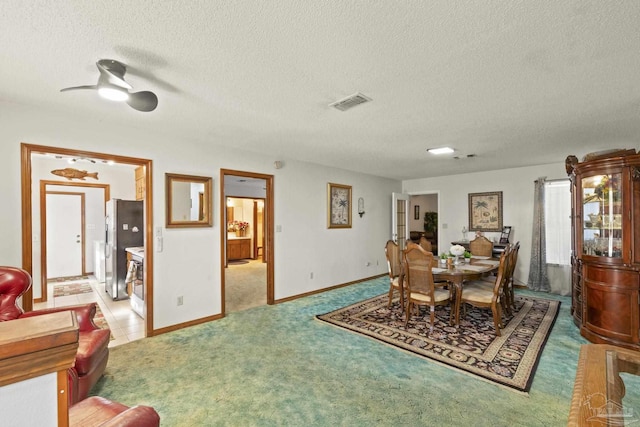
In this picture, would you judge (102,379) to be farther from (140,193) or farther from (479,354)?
(140,193)

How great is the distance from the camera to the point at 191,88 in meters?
2.32

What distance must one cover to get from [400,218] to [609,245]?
13.1 ft

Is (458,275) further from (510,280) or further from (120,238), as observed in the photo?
(120,238)

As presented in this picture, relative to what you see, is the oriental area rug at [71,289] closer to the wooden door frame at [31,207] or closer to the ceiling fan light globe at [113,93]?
the wooden door frame at [31,207]

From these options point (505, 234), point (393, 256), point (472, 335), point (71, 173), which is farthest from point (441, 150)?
point (71, 173)

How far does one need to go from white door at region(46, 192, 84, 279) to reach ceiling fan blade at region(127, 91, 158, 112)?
602cm

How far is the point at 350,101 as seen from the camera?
2.56 meters

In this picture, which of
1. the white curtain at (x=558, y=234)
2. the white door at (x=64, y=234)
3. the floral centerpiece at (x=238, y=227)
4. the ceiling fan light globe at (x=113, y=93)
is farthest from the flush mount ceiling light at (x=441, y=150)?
the white door at (x=64, y=234)

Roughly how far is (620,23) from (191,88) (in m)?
2.69

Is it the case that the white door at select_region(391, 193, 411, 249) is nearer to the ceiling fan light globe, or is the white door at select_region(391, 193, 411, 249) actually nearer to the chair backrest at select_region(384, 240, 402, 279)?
the chair backrest at select_region(384, 240, 402, 279)

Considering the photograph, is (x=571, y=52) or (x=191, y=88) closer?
(x=571, y=52)

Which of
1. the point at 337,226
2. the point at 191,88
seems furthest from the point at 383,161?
the point at 191,88

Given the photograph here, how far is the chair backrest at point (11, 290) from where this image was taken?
2139 millimetres

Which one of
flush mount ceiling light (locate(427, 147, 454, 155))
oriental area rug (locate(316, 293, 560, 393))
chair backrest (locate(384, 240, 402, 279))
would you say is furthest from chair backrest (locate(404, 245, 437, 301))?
flush mount ceiling light (locate(427, 147, 454, 155))
